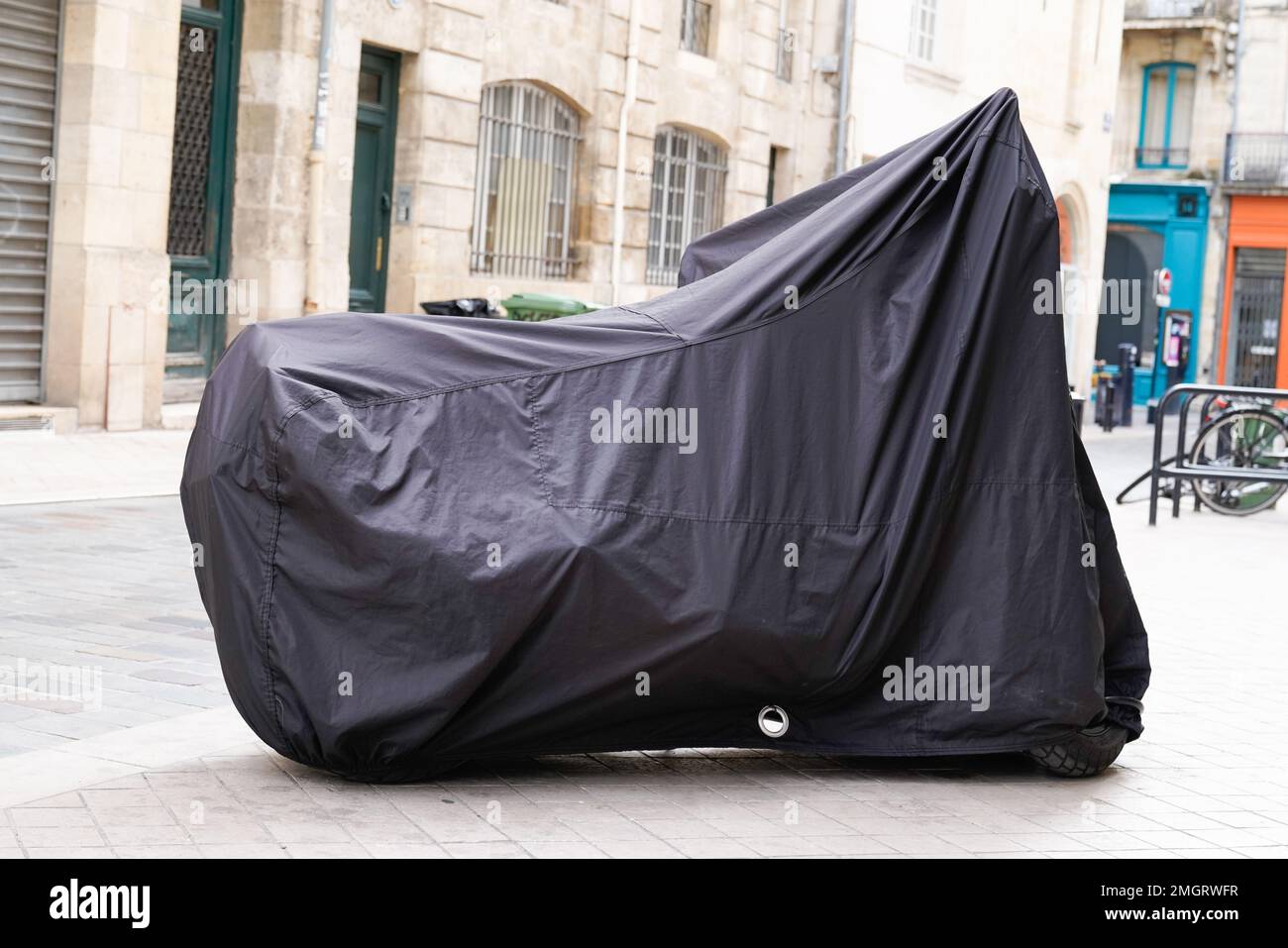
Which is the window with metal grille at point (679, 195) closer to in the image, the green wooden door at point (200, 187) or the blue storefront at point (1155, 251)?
the green wooden door at point (200, 187)

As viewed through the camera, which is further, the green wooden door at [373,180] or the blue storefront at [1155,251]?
the blue storefront at [1155,251]

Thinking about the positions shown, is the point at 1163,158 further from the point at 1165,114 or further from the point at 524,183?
the point at 524,183

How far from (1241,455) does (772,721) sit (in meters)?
9.74

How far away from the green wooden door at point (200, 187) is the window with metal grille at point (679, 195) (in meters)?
6.68

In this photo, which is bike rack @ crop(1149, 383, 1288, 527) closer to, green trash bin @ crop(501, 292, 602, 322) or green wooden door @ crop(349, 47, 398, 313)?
green trash bin @ crop(501, 292, 602, 322)

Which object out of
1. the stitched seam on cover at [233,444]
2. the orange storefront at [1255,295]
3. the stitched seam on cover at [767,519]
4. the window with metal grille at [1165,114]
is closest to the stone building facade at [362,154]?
the stitched seam on cover at [233,444]

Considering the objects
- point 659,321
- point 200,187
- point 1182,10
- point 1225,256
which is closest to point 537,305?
point 200,187

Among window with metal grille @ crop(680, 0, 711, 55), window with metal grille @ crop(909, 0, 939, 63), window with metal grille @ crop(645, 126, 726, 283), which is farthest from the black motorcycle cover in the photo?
window with metal grille @ crop(909, 0, 939, 63)

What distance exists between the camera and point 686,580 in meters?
4.65

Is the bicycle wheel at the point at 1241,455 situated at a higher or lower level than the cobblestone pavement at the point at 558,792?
higher

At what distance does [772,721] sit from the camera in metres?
4.88

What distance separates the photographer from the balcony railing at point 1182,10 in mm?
36531
